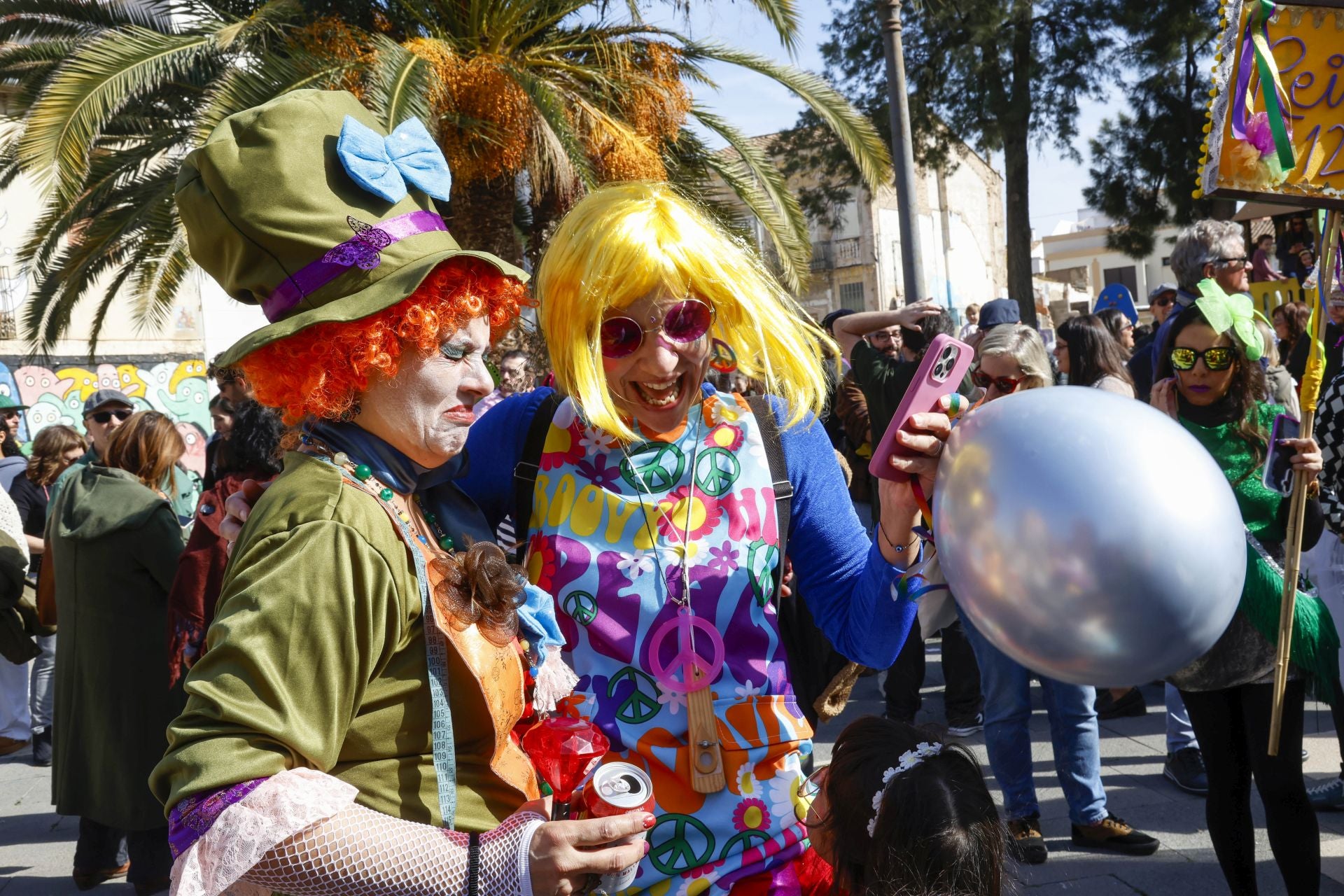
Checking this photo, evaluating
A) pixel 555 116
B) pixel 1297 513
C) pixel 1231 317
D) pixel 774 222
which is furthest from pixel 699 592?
pixel 774 222

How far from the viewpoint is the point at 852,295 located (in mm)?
40594

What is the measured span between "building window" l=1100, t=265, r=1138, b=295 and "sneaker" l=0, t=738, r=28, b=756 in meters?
47.8

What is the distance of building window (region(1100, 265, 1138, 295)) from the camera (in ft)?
159

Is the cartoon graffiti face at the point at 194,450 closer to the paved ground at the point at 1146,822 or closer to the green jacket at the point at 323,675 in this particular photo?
the paved ground at the point at 1146,822

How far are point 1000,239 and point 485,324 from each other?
49.5 meters

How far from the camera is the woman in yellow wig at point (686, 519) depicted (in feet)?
5.91

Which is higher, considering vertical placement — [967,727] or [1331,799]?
[1331,799]

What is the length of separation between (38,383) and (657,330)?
18671mm

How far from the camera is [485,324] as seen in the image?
161cm

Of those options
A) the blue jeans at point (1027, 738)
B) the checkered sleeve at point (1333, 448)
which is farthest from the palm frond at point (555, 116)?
the checkered sleeve at point (1333, 448)

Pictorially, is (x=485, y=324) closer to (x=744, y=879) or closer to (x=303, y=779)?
(x=303, y=779)

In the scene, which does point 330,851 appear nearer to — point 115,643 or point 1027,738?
point 1027,738

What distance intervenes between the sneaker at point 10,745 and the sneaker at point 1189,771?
6.40 meters

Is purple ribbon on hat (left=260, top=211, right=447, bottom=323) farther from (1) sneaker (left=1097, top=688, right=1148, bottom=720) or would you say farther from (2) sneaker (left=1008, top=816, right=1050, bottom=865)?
(1) sneaker (left=1097, top=688, right=1148, bottom=720)
